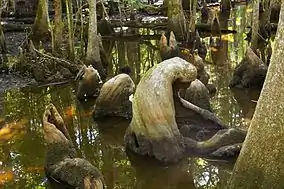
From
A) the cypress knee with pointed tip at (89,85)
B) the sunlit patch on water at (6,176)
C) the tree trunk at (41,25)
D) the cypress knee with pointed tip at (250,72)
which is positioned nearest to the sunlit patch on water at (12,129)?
the sunlit patch on water at (6,176)

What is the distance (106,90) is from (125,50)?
8.16m

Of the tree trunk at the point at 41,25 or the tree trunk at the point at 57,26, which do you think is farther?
the tree trunk at the point at 41,25

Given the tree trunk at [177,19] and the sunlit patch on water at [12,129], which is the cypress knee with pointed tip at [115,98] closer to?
the sunlit patch on water at [12,129]

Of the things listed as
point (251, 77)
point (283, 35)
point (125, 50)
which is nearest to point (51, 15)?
point (125, 50)

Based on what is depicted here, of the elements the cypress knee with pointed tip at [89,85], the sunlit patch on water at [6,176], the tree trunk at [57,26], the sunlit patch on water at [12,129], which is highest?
the tree trunk at [57,26]

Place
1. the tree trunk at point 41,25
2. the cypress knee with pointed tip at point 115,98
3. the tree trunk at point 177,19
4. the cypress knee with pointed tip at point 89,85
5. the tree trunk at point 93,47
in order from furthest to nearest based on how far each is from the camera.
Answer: the tree trunk at point 41,25, the tree trunk at point 177,19, the tree trunk at point 93,47, the cypress knee with pointed tip at point 89,85, the cypress knee with pointed tip at point 115,98

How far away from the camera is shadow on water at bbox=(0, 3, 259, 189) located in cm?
740

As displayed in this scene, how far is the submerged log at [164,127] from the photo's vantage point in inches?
308

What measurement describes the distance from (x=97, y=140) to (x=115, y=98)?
126cm

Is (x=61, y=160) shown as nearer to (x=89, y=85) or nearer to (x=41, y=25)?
(x=89, y=85)

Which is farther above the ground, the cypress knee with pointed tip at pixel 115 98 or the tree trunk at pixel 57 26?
the tree trunk at pixel 57 26

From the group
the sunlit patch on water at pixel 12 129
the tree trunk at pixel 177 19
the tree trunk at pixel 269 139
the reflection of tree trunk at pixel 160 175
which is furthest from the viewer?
the tree trunk at pixel 177 19

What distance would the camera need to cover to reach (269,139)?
214 inches

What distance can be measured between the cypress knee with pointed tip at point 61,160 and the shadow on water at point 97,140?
0.27m
